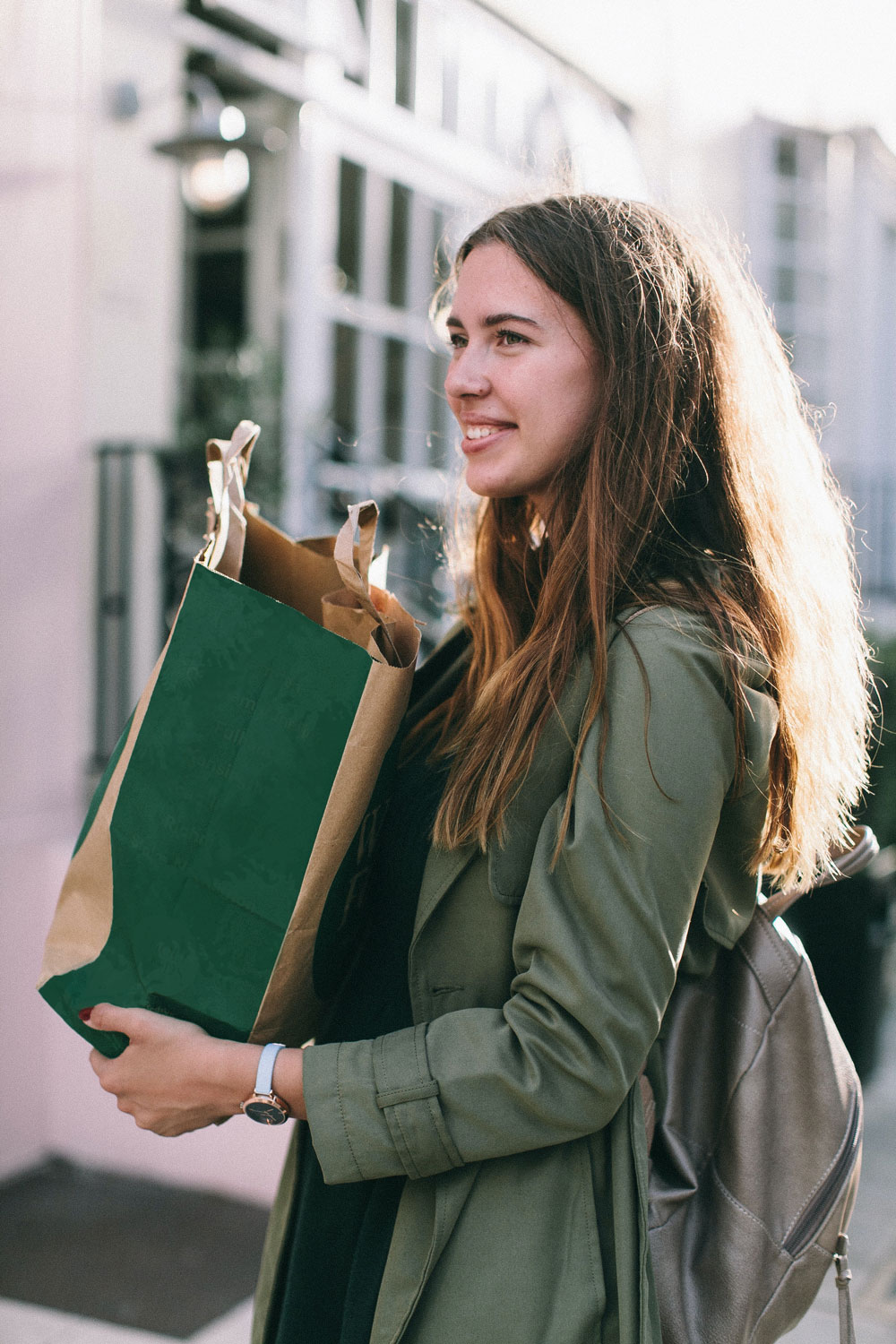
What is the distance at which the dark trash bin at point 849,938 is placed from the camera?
3492mm

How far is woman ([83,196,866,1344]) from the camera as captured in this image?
3.96 feet

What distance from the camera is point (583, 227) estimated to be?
1.45 m

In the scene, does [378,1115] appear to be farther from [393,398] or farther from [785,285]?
[785,285]

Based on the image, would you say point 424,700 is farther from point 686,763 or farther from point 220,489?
point 686,763

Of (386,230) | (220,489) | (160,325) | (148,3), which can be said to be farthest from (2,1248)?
(386,230)

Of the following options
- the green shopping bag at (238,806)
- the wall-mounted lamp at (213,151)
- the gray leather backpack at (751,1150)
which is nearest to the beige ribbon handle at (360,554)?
the green shopping bag at (238,806)

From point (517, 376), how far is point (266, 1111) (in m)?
0.95

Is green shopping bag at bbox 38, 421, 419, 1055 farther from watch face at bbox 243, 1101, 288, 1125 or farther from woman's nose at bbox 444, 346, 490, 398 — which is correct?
woman's nose at bbox 444, 346, 490, 398

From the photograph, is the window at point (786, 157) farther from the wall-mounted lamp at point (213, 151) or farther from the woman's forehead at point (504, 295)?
the woman's forehead at point (504, 295)

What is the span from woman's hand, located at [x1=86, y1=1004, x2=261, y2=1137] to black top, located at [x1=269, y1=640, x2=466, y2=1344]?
8.3 inches

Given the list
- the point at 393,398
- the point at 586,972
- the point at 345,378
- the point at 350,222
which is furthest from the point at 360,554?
the point at 393,398

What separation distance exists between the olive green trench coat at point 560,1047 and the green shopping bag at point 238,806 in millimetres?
140

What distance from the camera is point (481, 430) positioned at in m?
1.52

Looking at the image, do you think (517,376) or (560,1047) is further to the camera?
(517,376)
